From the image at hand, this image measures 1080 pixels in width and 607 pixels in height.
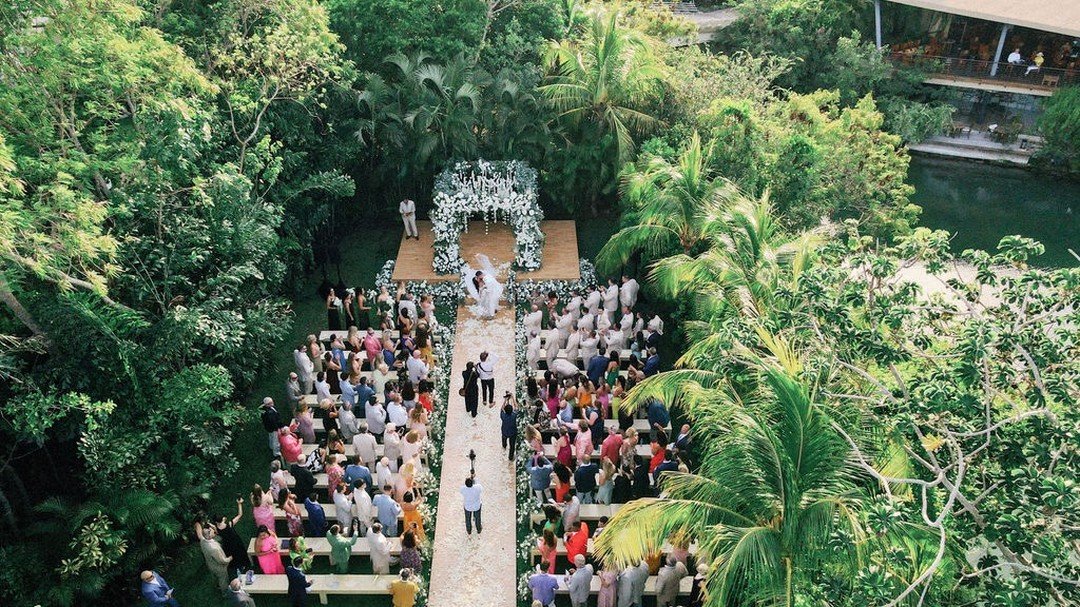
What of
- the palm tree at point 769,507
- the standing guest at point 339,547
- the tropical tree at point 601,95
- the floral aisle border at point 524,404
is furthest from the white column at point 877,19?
the standing guest at point 339,547

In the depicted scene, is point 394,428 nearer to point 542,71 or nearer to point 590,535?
point 590,535

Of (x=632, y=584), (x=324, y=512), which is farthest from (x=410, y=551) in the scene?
(x=632, y=584)

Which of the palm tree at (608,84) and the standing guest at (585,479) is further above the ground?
the palm tree at (608,84)

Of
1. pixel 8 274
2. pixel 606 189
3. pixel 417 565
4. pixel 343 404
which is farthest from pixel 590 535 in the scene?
pixel 606 189

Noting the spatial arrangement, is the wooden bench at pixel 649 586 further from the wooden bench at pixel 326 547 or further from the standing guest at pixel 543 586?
the wooden bench at pixel 326 547

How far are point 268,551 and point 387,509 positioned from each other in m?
1.76

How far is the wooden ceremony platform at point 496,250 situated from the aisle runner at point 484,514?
3.19 meters

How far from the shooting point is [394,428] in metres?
12.9

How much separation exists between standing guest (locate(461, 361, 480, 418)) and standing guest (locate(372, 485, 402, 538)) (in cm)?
287

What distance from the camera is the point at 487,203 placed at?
1870 centimetres

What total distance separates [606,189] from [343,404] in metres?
9.75

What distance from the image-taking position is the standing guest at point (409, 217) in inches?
800

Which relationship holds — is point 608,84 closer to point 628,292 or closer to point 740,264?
point 628,292

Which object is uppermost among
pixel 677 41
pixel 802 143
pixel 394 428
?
pixel 677 41
